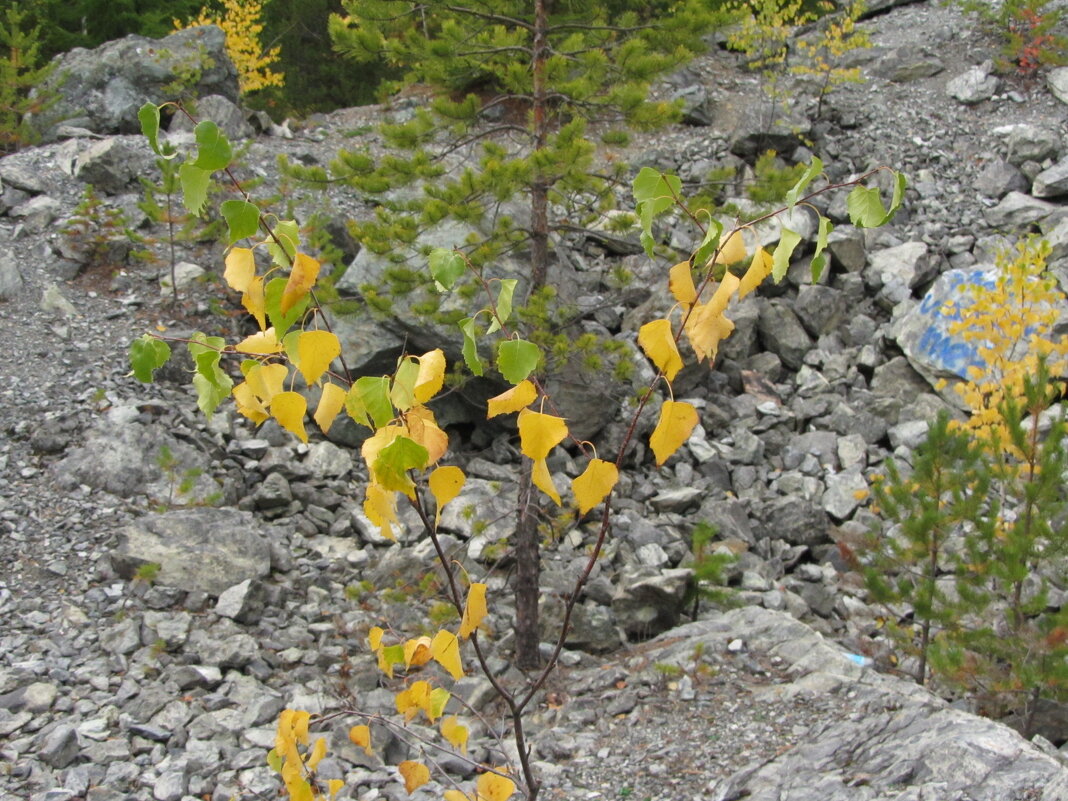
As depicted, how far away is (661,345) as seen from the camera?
51.3 inches

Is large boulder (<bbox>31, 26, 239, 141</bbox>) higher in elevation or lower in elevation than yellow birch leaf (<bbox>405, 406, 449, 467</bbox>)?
lower

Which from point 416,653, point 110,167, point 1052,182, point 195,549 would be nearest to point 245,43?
point 110,167

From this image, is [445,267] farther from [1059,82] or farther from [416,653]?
[1059,82]

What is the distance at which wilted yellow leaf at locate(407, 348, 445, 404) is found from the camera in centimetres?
131

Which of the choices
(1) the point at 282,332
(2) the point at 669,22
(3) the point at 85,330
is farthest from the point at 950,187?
(1) the point at 282,332

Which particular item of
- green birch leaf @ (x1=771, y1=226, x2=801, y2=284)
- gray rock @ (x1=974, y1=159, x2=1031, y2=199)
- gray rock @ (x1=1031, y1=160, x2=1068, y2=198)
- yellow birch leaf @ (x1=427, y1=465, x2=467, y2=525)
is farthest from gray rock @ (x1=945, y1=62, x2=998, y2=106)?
yellow birch leaf @ (x1=427, y1=465, x2=467, y2=525)

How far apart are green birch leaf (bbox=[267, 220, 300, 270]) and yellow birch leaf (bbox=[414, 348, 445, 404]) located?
0.24 meters

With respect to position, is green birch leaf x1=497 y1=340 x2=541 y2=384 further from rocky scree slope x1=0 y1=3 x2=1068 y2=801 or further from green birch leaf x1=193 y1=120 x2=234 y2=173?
rocky scree slope x1=0 y1=3 x2=1068 y2=801

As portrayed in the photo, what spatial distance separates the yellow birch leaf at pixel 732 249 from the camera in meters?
1.31

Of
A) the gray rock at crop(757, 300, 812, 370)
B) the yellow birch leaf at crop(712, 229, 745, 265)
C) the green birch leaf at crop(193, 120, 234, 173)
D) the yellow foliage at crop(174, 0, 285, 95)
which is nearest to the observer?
the green birch leaf at crop(193, 120, 234, 173)

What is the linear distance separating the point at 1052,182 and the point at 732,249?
1157 cm

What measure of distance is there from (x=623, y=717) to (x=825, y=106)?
11.1 metres

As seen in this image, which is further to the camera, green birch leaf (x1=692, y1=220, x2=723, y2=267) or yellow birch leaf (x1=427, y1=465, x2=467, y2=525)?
yellow birch leaf (x1=427, y1=465, x2=467, y2=525)

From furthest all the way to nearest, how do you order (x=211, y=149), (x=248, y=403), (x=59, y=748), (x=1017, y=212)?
(x=1017, y=212) < (x=59, y=748) < (x=248, y=403) < (x=211, y=149)
